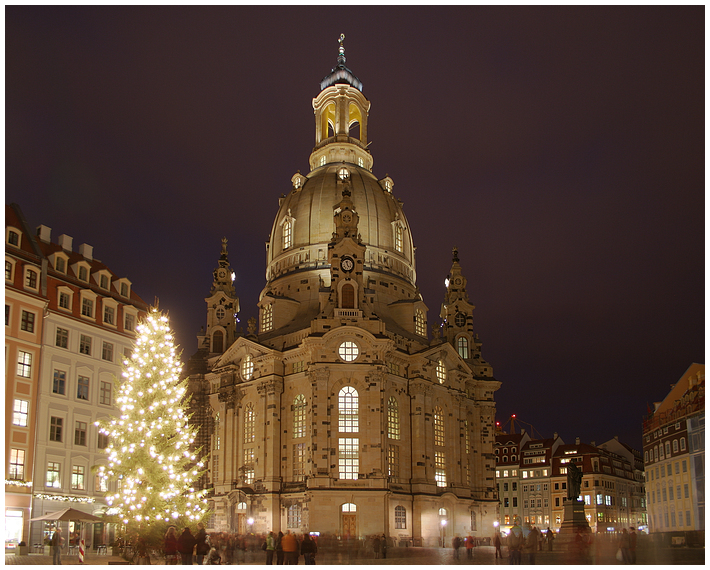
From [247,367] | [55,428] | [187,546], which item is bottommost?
[187,546]

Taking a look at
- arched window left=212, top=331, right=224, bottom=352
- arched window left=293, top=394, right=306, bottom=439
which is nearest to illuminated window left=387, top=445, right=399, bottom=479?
arched window left=293, top=394, right=306, bottom=439

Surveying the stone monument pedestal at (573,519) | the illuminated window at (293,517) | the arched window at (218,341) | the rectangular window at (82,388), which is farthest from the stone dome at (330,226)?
the stone monument pedestal at (573,519)

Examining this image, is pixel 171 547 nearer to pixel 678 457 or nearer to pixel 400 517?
pixel 400 517

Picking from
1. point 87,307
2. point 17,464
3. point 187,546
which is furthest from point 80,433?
point 187,546

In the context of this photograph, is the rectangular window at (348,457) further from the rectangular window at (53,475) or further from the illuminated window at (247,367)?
the rectangular window at (53,475)

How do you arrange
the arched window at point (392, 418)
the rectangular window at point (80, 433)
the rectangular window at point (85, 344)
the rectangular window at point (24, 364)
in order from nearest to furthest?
the rectangular window at point (24, 364)
the rectangular window at point (80, 433)
the rectangular window at point (85, 344)
the arched window at point (392, 418)

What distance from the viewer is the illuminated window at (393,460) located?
7488 centimetres

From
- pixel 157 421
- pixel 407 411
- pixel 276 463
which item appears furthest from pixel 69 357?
pixel 407 411

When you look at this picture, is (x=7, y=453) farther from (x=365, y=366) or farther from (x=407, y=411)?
(x=407, y=411)

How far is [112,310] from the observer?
203 feet

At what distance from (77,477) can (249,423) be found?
86.6 ft

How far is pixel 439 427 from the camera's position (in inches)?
3270

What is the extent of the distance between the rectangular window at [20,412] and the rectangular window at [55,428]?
2.24 metres

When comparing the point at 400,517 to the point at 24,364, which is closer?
the point at 24,364
